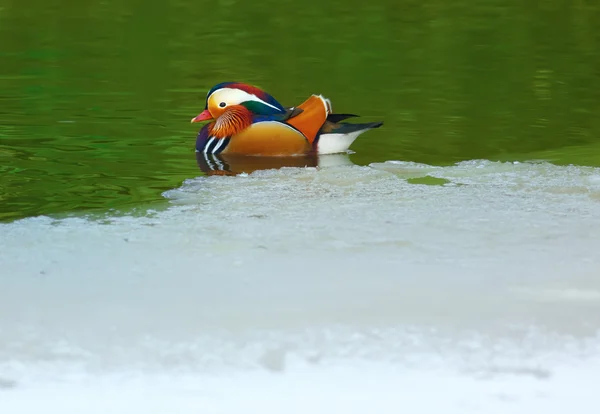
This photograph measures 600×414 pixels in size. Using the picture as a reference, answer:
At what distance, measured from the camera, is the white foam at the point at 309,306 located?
3.64 metres

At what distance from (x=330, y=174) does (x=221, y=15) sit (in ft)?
41.1

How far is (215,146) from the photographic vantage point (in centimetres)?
852

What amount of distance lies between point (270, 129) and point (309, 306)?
425 cm

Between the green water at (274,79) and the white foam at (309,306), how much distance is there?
130cm

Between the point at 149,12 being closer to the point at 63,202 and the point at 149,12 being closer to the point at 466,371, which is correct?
the point at 63,202

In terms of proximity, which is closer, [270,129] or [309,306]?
[309,306]

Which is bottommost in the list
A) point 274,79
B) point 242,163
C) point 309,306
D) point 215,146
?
point 309,306

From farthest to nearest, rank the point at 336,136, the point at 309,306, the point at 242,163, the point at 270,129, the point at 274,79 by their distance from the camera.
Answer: the point at 274,79 → the point at 336,136 → the point at 270,129 → the point at 242,163 → the point at 309,306

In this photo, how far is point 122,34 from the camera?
16.8 metres

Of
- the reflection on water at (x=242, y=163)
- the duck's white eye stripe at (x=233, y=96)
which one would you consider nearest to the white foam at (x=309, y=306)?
the reflection on water at (x=242, y=163)

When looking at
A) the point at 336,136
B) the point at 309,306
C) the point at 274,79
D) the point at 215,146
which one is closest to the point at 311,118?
the point at 336,136

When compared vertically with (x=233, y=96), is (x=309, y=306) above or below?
below

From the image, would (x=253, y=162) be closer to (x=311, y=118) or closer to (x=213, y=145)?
(x=213, y=145)

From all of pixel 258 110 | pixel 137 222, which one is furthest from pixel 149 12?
pixel 137 222
